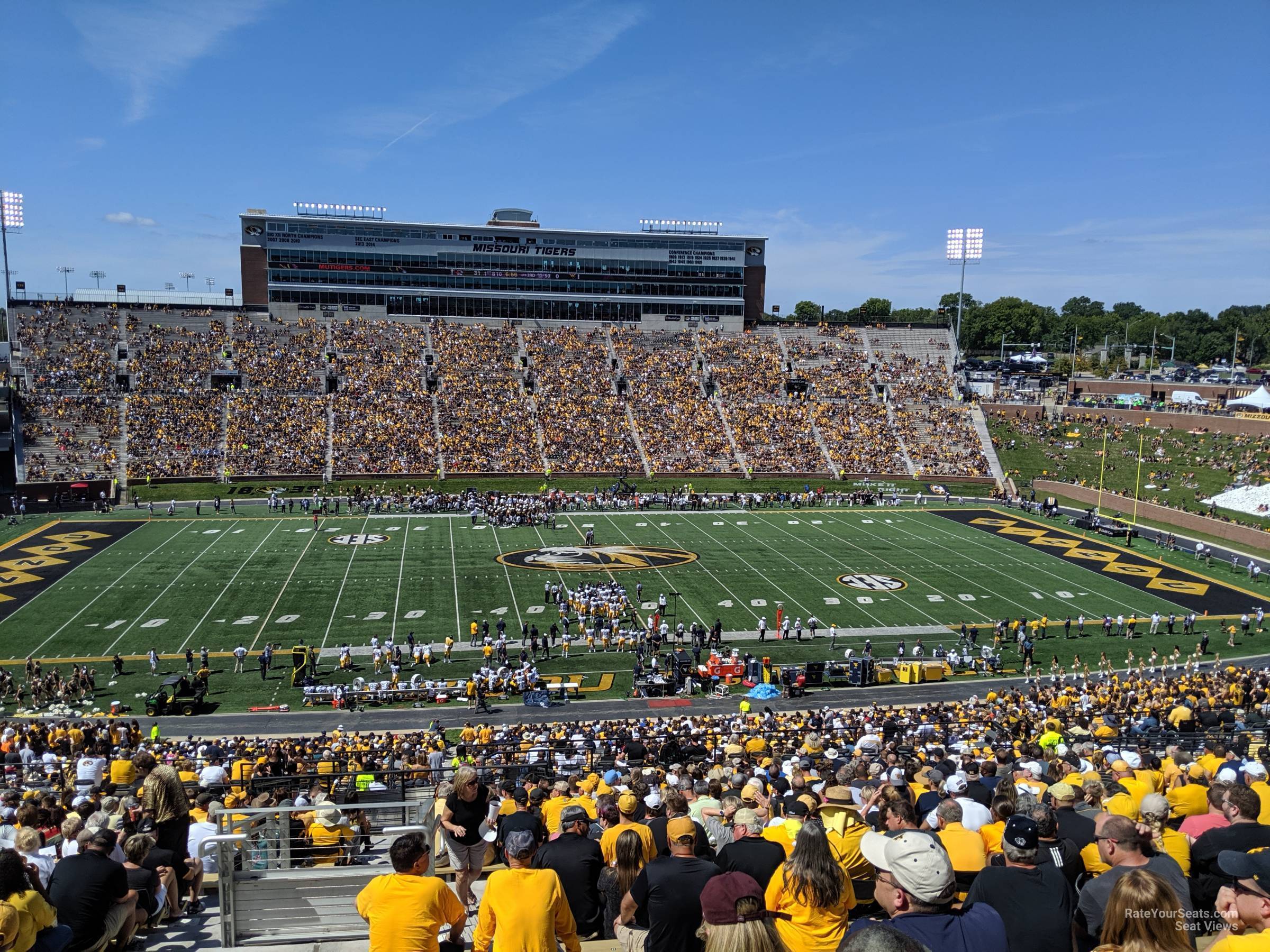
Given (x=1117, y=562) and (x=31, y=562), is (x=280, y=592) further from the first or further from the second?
(x=1117, y=562)

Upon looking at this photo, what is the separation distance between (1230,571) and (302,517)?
45.4m

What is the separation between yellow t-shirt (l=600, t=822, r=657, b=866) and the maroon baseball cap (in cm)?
144

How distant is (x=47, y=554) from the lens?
41.1 metres

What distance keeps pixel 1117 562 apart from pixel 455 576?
29.9 metres

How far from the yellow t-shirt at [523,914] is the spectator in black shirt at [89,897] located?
2.66 meters

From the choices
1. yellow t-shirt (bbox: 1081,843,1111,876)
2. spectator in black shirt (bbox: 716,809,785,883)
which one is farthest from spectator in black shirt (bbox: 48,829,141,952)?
yellow t-shirt (bbox: 1081,843,1111,876)

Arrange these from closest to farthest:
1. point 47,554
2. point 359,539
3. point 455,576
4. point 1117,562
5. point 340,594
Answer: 1. point 340,594
2. point 455,576
3. point 47,554
4. point 1117,562
5. point 359,539

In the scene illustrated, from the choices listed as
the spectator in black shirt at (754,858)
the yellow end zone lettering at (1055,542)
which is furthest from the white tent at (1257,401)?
the spectator in black shirt at (754,858)

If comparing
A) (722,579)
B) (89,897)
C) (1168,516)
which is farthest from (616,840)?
(1168,516)

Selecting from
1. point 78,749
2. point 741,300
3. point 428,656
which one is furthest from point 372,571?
point 741,300

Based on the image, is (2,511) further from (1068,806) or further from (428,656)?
(1068,806)

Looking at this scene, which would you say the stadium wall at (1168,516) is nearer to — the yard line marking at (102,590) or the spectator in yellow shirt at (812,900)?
the spectator in yellow shirt at (812,900)

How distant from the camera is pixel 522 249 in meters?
78.4

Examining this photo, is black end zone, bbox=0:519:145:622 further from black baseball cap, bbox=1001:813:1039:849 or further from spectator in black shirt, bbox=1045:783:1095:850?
black baseball cap, bbox=1001:813:1039:849
